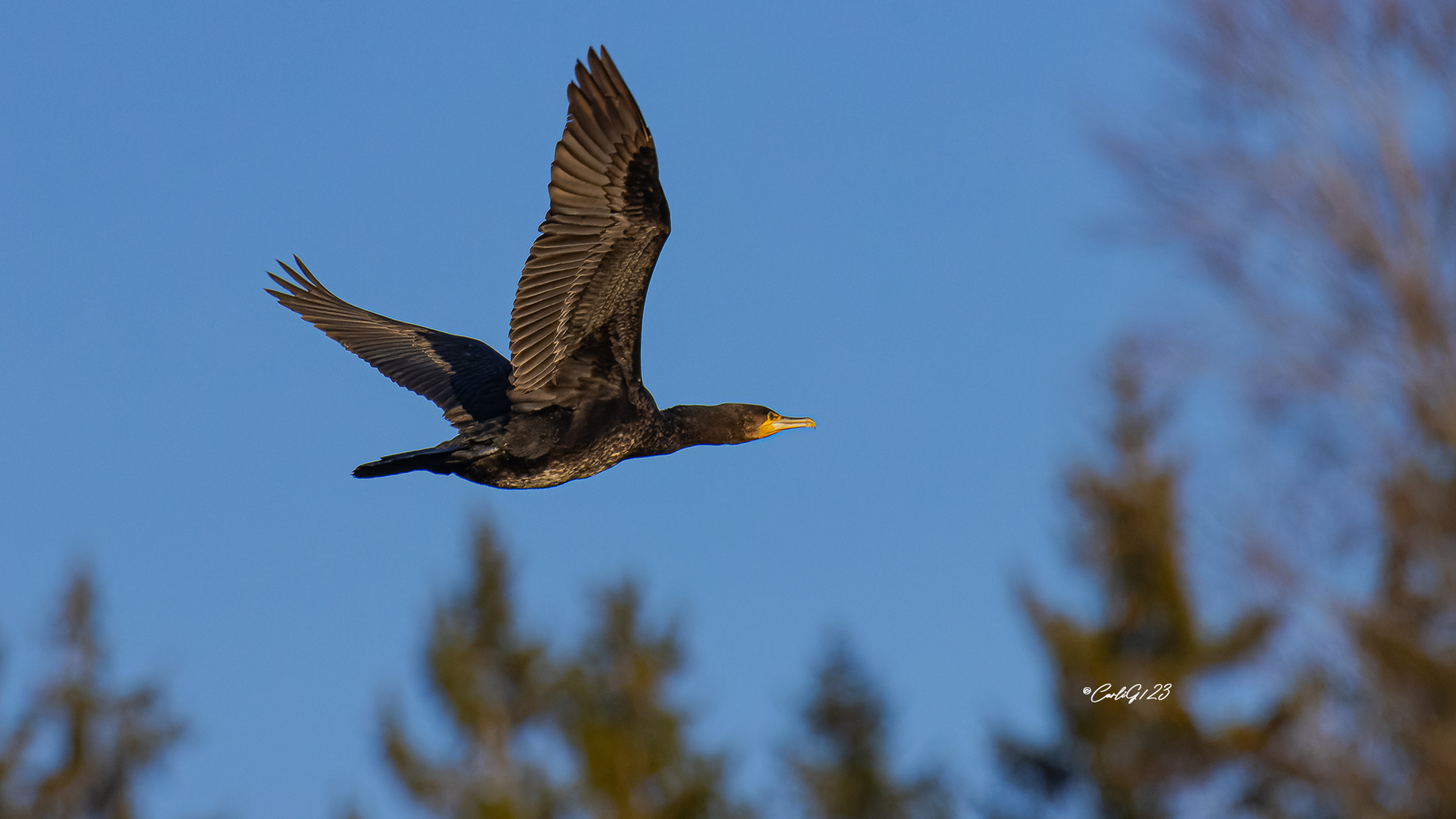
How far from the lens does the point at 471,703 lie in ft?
52.2

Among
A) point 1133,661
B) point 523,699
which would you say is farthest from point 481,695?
point 1133,661

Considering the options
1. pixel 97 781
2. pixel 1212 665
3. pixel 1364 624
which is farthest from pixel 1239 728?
pixel 97 781

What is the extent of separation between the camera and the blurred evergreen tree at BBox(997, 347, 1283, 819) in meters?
11.5

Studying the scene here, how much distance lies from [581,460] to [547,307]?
86cm

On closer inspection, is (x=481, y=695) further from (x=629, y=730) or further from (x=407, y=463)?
(x=407, y=463)

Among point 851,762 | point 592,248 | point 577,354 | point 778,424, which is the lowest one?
point 851,762

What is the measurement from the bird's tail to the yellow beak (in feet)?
6.59

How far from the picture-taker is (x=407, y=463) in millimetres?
6797

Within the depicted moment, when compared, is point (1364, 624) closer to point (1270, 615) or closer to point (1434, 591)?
point (1434, 591)

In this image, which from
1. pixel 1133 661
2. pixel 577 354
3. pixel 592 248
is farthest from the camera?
pixel 1133 661

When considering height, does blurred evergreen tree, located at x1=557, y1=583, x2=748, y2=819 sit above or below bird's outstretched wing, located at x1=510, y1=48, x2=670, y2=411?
below

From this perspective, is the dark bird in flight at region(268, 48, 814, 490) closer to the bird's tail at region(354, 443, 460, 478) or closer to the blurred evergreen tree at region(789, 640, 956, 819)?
the bird's tail at region(354, 443, 460, 478)

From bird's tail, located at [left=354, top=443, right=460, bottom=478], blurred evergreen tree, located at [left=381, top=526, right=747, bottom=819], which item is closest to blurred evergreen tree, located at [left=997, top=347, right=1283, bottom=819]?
blurred evergreen tree, located at [left=381, top=526, right=747, bottom=819]

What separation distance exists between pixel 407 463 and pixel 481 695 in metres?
9.77
